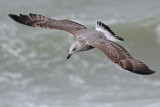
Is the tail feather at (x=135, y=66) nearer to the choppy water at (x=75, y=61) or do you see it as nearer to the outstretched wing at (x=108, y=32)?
the outstretched wing at (x=108, y=32)

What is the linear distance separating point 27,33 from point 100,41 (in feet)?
21.2

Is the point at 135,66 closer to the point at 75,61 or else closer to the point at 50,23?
the point at 50,23

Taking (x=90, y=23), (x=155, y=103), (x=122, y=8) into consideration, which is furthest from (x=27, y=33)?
(x=155, y=103)

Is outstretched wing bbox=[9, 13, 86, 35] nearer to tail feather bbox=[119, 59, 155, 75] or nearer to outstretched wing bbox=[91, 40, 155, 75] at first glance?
outstretched wing bbox=[91, 40, 155, 75]

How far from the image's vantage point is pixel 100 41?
7160 mm

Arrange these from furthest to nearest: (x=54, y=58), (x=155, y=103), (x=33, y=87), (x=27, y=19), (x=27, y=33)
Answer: (x=27, y=33), (x=54, y=58), (x=33, y=87), (x=155, y=103), (x=27, y=19)

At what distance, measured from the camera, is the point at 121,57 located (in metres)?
6.78

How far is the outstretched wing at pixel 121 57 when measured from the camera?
20.8ft

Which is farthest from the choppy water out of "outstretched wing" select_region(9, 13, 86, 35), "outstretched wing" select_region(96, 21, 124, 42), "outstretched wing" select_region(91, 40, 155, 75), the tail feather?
the tail feather

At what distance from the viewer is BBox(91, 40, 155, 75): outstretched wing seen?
20.8 feet

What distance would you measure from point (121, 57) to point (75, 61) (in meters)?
5.67

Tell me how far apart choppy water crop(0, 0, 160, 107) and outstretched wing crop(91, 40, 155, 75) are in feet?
12.0

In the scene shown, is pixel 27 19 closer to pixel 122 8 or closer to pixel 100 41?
pixel 100 41

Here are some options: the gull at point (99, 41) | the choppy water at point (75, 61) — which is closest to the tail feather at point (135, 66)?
the gull at point (99, 41)
